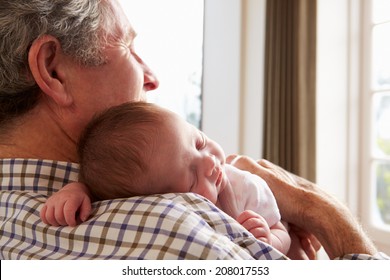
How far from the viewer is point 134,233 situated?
0.79m

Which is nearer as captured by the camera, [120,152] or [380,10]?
[120,152]

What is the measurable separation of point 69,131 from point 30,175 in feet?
0.55

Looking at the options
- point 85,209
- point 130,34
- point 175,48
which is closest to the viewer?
point 85,209

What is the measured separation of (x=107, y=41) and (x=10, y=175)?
1.24 feet

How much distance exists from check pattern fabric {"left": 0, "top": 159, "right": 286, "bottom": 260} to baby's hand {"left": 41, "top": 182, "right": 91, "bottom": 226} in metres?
0.01

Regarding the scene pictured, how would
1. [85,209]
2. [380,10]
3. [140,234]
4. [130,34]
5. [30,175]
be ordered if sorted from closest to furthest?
[140,234], [85,209], [30,175], [130,34], [380,10]

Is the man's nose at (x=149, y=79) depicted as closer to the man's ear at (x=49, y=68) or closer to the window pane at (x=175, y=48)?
the man's ear at (x=49, y=68)

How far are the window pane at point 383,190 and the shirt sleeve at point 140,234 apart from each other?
3.10 m

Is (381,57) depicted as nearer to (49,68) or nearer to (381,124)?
(381,124)

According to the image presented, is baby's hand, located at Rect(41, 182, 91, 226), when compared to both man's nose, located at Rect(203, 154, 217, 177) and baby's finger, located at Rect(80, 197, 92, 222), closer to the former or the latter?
baby's finger, located at Rect(80, 197, 92, 222)

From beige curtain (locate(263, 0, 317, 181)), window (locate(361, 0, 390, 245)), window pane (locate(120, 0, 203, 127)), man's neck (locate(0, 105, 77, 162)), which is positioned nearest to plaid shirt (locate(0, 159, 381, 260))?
man's neck (locate(0, 105, 77, 162))

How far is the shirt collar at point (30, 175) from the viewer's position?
101 centimetres

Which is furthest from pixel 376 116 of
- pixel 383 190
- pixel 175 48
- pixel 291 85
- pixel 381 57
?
pixel 175 48

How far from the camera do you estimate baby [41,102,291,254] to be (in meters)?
0.95
